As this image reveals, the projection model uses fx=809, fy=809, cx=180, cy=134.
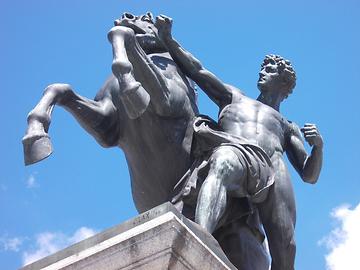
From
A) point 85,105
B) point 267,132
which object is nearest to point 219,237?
point 267,132

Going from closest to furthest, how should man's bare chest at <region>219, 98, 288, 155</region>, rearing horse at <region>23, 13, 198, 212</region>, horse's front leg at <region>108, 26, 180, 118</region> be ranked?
horse's front leg at <region>108, 26, 180, 118</region>, rearing horse at <region>23, 13, 198, 212</region>, man's bare chest at <region>219, 98, 288, 155</region>

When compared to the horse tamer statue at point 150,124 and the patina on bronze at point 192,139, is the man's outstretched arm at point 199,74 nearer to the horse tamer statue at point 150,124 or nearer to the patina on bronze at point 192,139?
the patina on bronze at point 192,139

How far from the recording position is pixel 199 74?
Answer: 8.79 meters

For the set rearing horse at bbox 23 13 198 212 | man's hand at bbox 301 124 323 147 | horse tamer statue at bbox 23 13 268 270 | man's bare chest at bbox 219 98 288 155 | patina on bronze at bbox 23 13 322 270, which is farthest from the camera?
man's hand at bbox 301 124 323 147

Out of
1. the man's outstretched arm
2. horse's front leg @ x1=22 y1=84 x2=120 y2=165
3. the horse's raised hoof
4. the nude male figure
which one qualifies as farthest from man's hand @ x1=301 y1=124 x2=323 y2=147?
the horse's raised hoof

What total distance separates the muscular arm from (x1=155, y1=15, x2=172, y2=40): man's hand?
5.74 ft

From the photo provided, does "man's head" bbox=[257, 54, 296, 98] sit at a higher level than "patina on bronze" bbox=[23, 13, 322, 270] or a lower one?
higher

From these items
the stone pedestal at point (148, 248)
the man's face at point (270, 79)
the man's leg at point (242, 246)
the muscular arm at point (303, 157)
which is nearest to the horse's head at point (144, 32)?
the man's face at point (270, 79)

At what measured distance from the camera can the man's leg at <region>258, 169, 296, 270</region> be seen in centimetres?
807

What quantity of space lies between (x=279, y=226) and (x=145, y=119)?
1.72 meters

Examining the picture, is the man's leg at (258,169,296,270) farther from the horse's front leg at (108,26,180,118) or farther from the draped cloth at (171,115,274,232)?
the horse's front leg at (108,26,180,118)

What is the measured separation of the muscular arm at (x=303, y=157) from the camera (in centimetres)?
876

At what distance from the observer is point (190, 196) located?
757 cm

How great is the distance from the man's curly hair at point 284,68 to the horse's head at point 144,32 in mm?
1226
